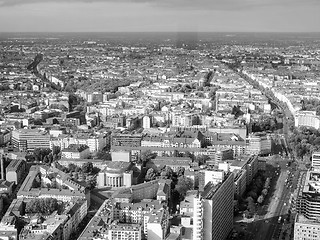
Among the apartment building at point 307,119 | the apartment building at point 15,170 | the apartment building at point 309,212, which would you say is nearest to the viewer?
the apartment building at point 309,212

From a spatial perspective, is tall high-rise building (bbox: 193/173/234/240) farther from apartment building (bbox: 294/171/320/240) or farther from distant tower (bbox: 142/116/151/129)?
distant tower (bbox: 142/116/151/129)

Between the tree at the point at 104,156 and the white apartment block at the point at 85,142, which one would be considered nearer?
the tree at the point at 104,156

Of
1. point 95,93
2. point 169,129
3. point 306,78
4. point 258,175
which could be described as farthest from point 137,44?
point 258,175

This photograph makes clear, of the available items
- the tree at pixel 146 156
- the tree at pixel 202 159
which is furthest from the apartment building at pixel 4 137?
the tree at pixel 202 159

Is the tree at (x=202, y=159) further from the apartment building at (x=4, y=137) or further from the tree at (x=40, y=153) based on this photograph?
the apartment building at (x=4, y=137)

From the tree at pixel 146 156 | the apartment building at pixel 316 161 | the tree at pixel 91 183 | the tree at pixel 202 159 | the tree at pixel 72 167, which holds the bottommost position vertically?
the tree at pixel 91 183

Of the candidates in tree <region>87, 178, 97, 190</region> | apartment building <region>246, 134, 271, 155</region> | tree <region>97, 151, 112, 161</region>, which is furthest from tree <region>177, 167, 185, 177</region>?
apartment building <region>246, 134, 271, 155</region>
